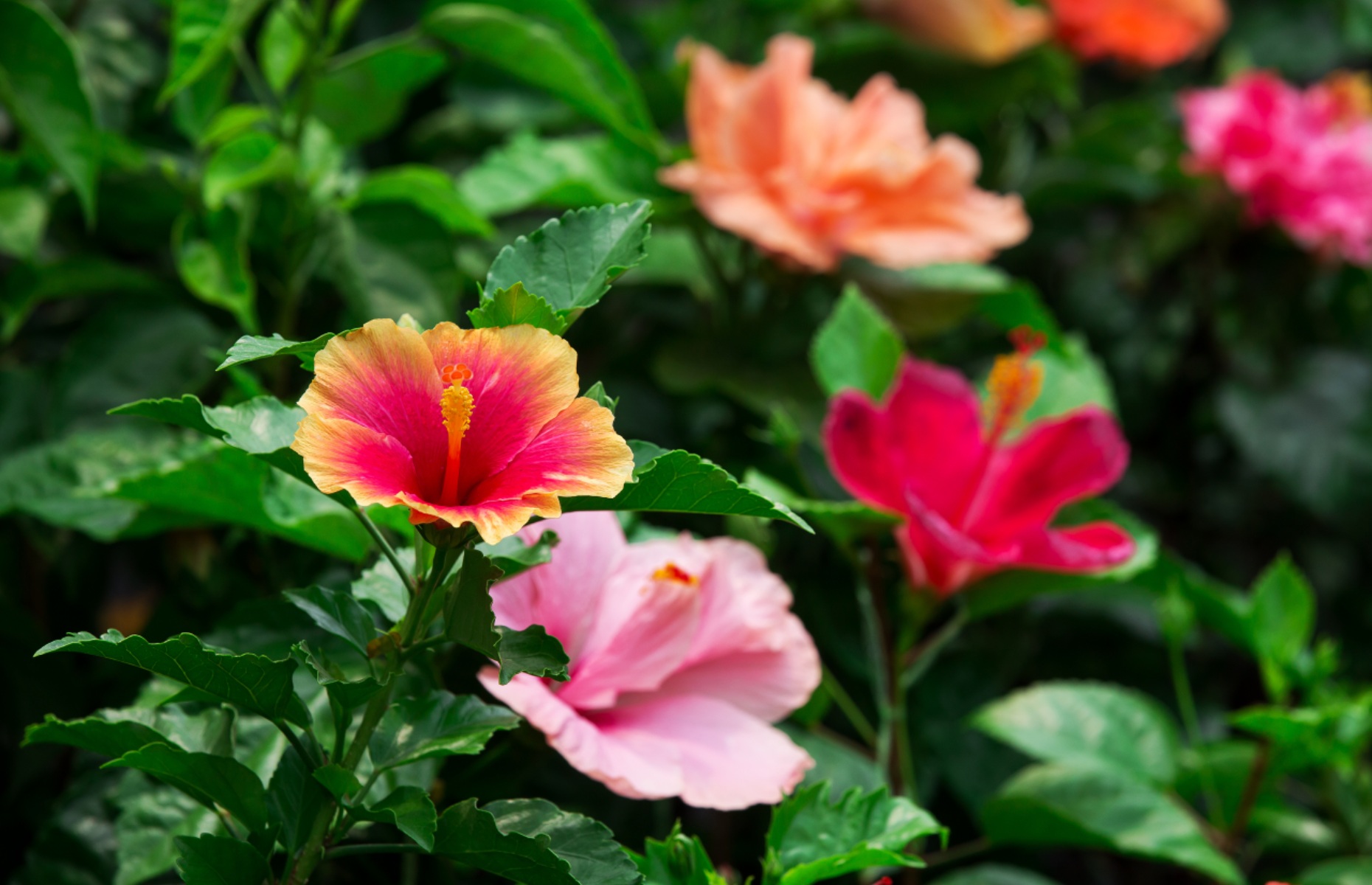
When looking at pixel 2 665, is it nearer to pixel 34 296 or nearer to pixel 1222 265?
pixel 34 296

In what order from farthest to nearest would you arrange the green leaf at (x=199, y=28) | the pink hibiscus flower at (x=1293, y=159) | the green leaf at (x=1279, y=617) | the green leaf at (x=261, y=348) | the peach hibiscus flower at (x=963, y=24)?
the pink hibiscus flower at (x=1293, y=159) < the peach hibiscus flower at (x=963, y=24) < the green leaf at (x=1279, y=617) < the green leaf at (x=199, y=28) < the green leaf at (x=261, y=348)

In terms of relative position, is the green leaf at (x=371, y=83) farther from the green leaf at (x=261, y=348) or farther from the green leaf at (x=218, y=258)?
the green leaf at (x=261, y=348)

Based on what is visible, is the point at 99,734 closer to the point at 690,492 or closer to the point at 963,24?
the point at 690,492

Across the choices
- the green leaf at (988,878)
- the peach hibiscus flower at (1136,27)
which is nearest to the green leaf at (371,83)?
the green leaf at (988,878)

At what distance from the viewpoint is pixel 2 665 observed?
77 centimetres

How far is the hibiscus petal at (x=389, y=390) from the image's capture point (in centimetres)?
42

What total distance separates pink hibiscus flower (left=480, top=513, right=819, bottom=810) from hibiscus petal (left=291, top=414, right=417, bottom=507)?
9 cm

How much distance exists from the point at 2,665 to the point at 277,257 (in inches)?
12.4

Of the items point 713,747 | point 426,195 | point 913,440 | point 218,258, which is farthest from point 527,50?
point 713,747

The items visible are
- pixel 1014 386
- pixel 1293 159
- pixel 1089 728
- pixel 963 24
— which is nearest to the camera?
pixel 1014 386

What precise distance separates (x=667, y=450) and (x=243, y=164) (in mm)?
389

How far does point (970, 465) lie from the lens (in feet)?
2.39

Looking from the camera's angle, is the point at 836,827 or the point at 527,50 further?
the point at 527,50

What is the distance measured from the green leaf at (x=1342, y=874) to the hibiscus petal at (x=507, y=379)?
2.06 feet
